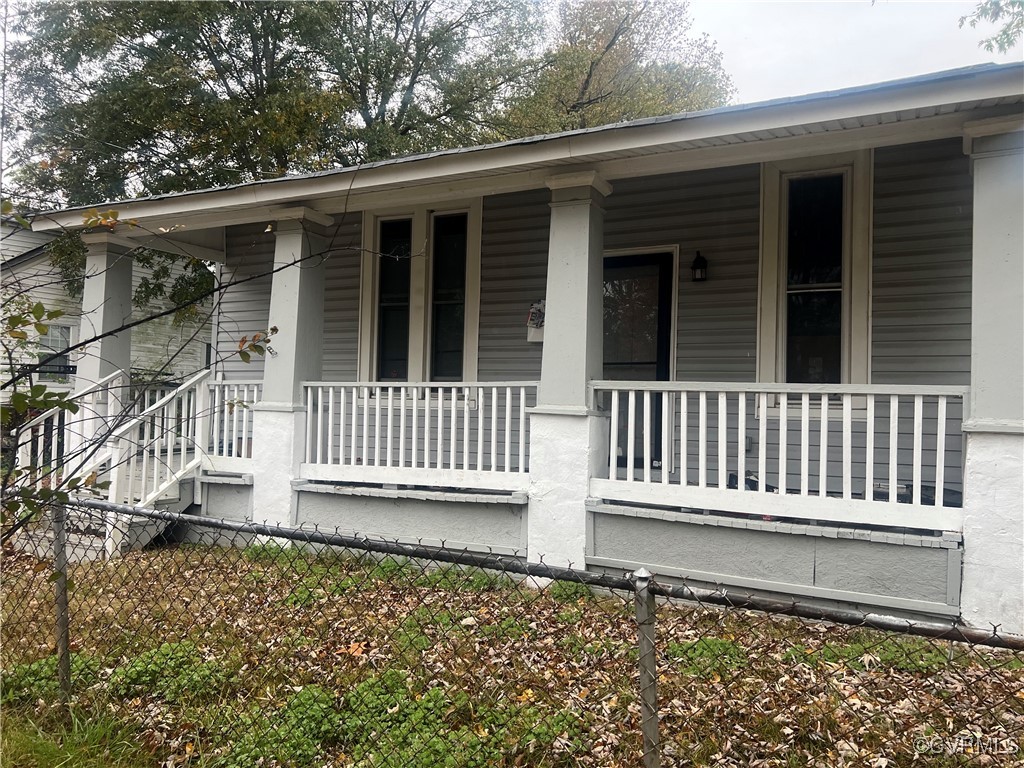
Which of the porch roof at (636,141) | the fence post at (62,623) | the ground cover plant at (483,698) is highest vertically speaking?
the porch roof at (636,141)

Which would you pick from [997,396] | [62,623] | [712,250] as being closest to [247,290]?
[712,250]

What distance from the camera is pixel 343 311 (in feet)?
28.5

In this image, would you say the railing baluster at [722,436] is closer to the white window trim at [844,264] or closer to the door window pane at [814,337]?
the white window trim at [844,264]

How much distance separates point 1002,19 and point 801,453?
15442mm

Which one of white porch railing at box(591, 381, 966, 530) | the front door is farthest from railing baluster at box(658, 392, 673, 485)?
the front door

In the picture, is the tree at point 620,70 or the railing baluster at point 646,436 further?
the tree at point 620,70

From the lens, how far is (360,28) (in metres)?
16.9

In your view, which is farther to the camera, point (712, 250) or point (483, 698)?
point (712, 250)

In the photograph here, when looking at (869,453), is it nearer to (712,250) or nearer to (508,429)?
(508,429)

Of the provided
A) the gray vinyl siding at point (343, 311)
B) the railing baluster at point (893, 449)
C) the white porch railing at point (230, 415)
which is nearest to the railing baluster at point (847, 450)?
the railing baluster at point (893, 449)

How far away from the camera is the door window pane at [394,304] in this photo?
837cm

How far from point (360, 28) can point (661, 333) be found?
13.8 m

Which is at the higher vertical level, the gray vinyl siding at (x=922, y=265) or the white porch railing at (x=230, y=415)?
the gray vinyl siding at (x=922, y=265)

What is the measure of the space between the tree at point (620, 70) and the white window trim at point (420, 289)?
10.1 meters
